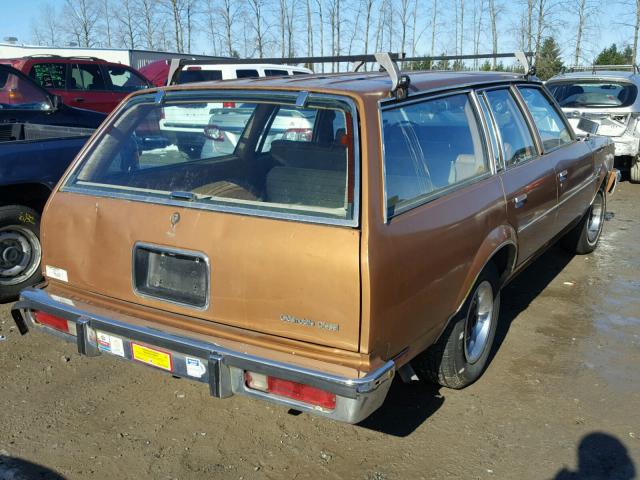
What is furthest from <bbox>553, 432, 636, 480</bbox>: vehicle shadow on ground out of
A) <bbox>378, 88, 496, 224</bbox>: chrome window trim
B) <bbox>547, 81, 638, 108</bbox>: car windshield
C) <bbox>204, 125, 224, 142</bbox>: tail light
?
<bbox>547, 81, 638, 108</bbox>: car windshield

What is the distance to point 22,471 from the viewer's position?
9.18 feet

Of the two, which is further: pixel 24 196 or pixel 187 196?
pixel 24 196

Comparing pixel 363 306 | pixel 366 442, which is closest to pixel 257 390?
pixel 363 306

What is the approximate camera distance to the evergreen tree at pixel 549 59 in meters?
23.8

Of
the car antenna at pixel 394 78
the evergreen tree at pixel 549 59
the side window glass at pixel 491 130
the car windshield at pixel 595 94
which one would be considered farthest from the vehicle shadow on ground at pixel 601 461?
the evergreen tree at pixel 549 59

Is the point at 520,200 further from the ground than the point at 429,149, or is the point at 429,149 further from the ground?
the point at 429,149

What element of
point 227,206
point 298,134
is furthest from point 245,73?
point 227,206

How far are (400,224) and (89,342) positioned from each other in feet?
5.18

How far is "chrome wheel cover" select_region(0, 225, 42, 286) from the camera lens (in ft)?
15.1

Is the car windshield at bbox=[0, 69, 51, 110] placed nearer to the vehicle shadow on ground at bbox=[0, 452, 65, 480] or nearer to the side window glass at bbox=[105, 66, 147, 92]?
the vehicle shadow on ground at bbox=[0, 452, 65, 480]

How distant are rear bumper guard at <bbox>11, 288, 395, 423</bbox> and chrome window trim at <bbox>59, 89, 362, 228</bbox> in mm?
569

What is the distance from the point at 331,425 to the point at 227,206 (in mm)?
1308

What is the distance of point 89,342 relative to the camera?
295cm

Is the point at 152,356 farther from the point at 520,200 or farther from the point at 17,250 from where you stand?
the point at 17,250
